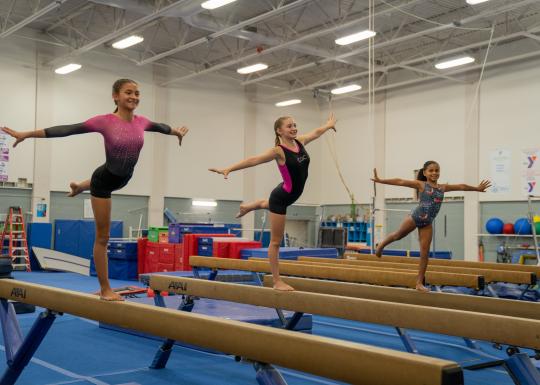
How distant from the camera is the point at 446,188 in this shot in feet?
20.6

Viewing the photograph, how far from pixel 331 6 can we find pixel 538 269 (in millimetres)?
10235

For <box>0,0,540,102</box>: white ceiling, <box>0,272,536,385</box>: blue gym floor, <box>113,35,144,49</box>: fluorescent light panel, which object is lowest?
<box>0,272,536,385</box>: blue gym floor

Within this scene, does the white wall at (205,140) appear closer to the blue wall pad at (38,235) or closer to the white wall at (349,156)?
the white wall at (349,156)

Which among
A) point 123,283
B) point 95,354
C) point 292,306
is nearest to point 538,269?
point 292,306

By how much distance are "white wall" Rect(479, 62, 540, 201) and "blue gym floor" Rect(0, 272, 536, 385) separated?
11.1 m

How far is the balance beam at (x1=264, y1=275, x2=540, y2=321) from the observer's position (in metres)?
4.45

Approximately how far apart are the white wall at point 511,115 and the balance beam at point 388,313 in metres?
14.3

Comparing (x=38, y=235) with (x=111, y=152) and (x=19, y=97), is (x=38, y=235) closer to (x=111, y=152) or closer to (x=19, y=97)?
(x=19, y=97)

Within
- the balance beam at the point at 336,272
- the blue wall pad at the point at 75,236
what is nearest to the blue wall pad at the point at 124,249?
the blue wall pad at the point at 75,236

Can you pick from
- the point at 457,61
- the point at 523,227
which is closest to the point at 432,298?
the point at 523,227

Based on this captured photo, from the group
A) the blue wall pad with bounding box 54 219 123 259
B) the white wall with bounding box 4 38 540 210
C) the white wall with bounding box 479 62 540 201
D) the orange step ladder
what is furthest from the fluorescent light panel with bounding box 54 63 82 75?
the white wall with bounding box 479 62 540 201

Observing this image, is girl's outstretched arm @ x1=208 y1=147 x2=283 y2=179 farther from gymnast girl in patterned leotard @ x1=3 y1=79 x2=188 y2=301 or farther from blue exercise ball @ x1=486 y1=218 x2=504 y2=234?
blue exercise ball @ x1=486 y1=218 x2=504 y2=234

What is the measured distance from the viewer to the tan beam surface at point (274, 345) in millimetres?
2316

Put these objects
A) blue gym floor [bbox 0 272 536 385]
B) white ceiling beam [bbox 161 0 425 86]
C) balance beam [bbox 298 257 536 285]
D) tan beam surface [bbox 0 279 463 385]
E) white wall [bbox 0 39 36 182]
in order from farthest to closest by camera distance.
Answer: white wall [bbox 0 39 36 182], white ceiling beam [bbox 161 0 425 86], balance beam [bbox 298 257 536 285], blue gym floor [bbox 0 272 536 385], tan beam surface [bbox 0 279 463 385]
